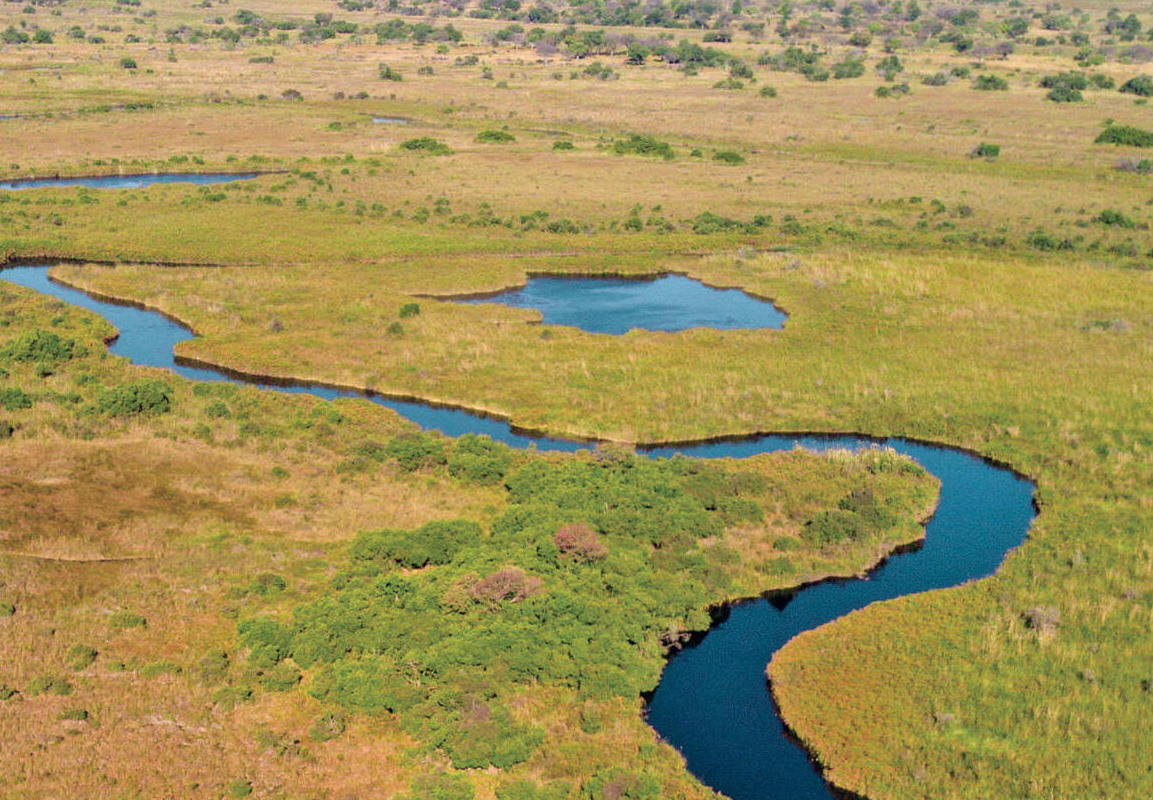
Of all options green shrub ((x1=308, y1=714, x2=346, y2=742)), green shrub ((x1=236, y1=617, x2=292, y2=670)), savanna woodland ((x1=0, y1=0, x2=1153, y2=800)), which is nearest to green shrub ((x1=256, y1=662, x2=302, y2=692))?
savanna woodland ((x1=0, y1=0, x2=1153, y2=800))

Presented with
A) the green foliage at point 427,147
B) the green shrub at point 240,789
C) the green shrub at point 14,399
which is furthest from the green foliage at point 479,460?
the green foliage at point 427,147

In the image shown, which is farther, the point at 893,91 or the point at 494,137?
the point at 893,91

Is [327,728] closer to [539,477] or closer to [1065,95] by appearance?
[539,477]

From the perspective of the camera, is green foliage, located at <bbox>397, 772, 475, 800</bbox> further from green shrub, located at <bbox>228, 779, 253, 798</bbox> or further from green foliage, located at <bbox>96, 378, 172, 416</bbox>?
green foliage, located at <bbox>96, 378, 172, 416</bbox>

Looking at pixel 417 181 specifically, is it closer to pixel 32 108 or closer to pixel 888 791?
pixel 32 108

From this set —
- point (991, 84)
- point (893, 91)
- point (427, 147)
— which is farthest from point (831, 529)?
point (991, 84)

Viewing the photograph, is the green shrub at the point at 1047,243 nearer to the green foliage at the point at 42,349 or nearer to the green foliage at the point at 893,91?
the green foliage at the point at 42,349
